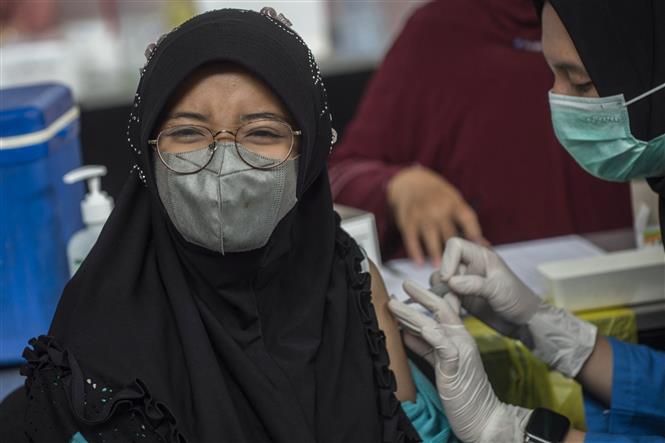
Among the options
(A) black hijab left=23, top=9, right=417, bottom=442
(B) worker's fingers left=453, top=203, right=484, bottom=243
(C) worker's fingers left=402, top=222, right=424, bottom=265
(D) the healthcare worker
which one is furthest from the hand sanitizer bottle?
(B) worker's fingers left=453, top=203, right=484, bottom=243

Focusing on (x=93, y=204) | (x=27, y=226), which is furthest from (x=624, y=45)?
(x=27, y=226)

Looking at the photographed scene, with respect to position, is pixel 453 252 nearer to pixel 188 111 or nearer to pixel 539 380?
pixel 539 380

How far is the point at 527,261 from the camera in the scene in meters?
2.01

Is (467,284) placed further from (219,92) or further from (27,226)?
(27,226)

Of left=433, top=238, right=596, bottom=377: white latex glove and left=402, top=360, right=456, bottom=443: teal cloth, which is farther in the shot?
left=433, top=238, right=596, bottom=377: white latex glove

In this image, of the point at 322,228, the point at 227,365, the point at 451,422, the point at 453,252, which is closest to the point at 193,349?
the point at 227,365

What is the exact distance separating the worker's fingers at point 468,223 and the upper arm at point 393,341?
1.71ft

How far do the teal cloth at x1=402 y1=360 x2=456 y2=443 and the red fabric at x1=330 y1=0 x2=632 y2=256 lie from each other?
905mm

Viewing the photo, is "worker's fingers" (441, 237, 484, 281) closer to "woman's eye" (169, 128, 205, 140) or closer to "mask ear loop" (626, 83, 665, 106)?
"mask ear loop" (626, 83, 665, 106)

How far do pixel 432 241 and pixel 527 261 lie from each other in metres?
0.21

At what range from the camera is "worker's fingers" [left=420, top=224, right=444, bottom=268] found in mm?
2064

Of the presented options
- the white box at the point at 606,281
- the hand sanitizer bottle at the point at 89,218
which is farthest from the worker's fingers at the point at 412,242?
the hand sanitizer bottle at the point at 89,218

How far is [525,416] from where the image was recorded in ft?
5.10

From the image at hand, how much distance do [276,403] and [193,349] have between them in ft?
0.45
